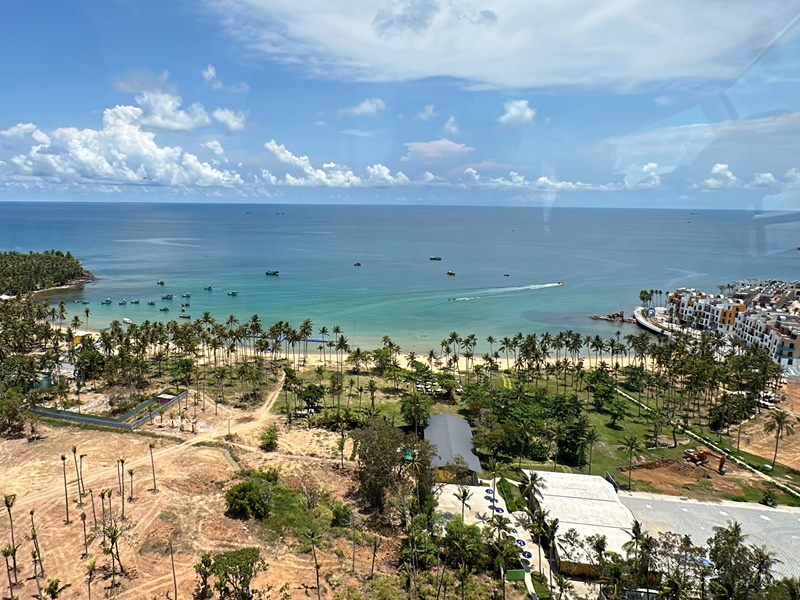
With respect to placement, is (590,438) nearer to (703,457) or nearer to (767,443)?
(703,457)

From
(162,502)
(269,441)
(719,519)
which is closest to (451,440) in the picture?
(269,441)

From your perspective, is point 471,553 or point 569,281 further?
point 569,281

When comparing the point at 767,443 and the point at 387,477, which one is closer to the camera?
the point at 387,477

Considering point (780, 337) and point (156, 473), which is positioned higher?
point (780, 337)

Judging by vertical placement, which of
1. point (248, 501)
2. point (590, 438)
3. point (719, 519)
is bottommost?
point (719, 519)

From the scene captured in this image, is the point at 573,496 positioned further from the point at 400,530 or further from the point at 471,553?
the point at 400,530

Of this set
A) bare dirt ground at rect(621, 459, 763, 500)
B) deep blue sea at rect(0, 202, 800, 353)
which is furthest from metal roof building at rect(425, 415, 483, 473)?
deep blue sea at rect(0, 202, 800, 353)

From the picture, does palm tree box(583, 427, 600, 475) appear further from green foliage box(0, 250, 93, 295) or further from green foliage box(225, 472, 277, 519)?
green foliage box(0, 250, 93, 295)

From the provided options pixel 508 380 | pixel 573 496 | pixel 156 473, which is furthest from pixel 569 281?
pixel 156 473
